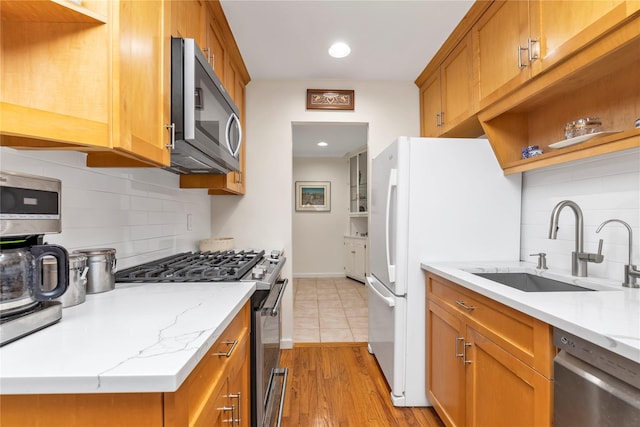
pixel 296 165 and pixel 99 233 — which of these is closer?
pixel 99 233

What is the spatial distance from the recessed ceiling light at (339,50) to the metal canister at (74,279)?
203 cm

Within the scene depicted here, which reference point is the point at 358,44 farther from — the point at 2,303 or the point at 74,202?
the point at 2,303

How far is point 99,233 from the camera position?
129 centimetres

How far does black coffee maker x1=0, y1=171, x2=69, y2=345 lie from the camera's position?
701mm

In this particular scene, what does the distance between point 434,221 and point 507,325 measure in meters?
0.83

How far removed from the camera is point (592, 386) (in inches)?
31.0

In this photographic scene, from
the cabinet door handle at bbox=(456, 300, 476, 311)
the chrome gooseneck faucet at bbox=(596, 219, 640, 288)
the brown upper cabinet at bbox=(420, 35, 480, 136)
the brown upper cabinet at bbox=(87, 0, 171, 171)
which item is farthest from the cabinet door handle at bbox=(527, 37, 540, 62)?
the brown upper cabinet at bbox=(87, 0, 171, 171)

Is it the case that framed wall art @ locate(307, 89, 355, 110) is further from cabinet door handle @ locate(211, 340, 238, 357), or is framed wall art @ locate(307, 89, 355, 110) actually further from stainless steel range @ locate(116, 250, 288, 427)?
cabinet door handle @ locate(211, 340, 238, 357)

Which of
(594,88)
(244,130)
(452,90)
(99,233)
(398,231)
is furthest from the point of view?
(244,130)

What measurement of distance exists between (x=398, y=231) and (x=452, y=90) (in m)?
1.15

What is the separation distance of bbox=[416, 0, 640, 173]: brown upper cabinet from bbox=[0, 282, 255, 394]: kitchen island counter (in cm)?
156

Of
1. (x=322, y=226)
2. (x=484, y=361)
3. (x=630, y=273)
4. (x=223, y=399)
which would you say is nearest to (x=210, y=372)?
(x=223, y=399)

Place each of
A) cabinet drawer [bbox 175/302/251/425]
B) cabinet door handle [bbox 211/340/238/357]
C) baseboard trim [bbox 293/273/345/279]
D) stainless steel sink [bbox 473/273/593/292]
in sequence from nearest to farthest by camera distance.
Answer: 1. cabinet drawer [bbox 175/302/251/425]
2. cabinet door handle [bbox 211/340/238/357]
3. stainless steel sink [bbox 473/273/593/292]
4. baseboard trim [bbox 293/273/345/279]

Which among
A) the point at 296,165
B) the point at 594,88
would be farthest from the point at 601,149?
the point at 296,165
